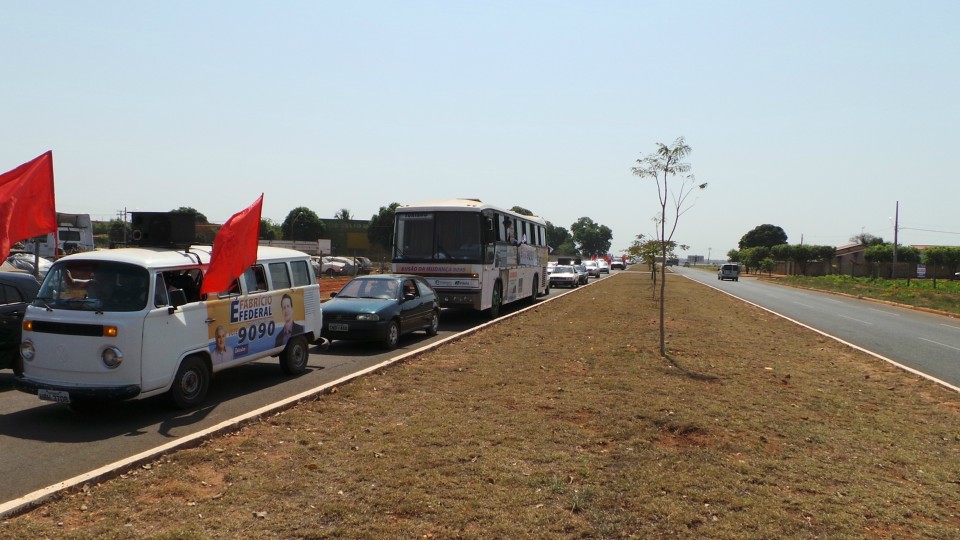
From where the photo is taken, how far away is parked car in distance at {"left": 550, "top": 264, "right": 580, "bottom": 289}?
40000 millimetres

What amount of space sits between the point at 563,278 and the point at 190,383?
33.7 metres

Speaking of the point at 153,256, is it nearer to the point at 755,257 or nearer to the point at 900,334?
the point at 900,334

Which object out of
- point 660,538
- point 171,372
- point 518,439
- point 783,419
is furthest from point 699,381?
point 171,372

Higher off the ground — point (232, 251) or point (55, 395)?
point (232, 251)

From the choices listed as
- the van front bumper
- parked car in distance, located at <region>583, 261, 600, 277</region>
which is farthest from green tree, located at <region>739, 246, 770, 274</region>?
the van front bumper

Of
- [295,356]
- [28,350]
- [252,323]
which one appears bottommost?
[295,356]

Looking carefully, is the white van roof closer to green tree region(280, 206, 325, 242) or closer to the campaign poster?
the campaign poster

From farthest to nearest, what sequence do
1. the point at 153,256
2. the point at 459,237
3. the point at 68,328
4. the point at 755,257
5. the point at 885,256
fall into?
the point at 755,257
the point at 885,256
the point at 459,237
the point at 153,256
the point at 68,328

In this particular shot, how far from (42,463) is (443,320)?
13395mm

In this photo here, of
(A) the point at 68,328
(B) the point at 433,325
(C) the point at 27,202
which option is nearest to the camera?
(A) the point at 68,328

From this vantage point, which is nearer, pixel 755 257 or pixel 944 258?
pixel 944 258

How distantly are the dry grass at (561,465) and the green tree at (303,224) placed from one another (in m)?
91.0

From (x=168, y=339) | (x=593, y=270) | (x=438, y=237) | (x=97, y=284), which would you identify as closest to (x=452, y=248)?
(x=438, y=237)

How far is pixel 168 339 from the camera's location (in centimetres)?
701
